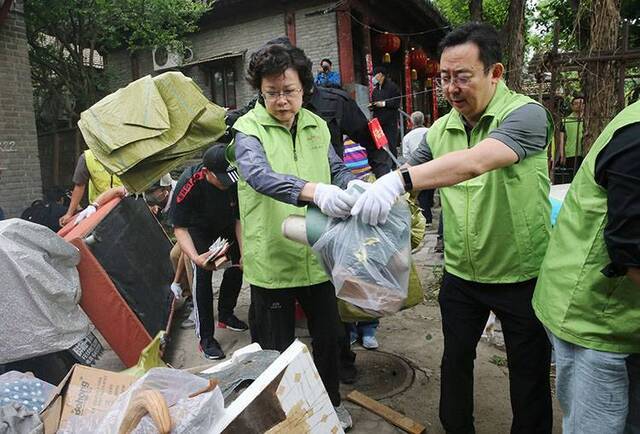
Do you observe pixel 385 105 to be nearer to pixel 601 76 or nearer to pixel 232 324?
pixel 601 76

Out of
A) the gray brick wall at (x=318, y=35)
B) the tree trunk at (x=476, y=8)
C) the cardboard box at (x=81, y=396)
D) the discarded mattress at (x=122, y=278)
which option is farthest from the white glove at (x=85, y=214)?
the tree trunk at (x=476, y=8)

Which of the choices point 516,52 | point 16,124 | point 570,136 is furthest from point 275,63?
point 516,52

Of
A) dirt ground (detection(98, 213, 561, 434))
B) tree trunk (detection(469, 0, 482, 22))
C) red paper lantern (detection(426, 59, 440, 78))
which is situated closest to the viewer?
dirt ground (detection(98, 213, 561, 434))

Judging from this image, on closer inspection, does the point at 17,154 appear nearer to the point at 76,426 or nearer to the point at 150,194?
the point at 150,194

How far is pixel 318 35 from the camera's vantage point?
34.5ft

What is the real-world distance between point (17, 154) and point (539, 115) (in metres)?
7.33

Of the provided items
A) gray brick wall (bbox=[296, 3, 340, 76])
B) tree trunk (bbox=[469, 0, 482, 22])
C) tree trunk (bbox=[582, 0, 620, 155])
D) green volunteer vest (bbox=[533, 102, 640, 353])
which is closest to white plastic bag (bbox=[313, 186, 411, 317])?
green volunteer vest (bbox=[533, 102, 640, 353])

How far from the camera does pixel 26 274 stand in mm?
2418

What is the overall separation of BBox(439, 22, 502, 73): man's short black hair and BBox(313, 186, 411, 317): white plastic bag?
650 mm

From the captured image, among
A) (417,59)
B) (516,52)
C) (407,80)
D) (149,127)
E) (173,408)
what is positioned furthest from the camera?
(417,59)

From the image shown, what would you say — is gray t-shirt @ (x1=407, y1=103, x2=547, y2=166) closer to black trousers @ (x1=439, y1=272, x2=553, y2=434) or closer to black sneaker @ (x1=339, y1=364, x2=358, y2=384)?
black trousers @ (x1=439, y1=272, x2=553, y2=434)

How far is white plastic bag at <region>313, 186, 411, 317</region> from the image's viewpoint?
5.83ft

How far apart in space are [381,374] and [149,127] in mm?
2086

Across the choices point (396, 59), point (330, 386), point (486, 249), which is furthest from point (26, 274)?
point (396, 59)
